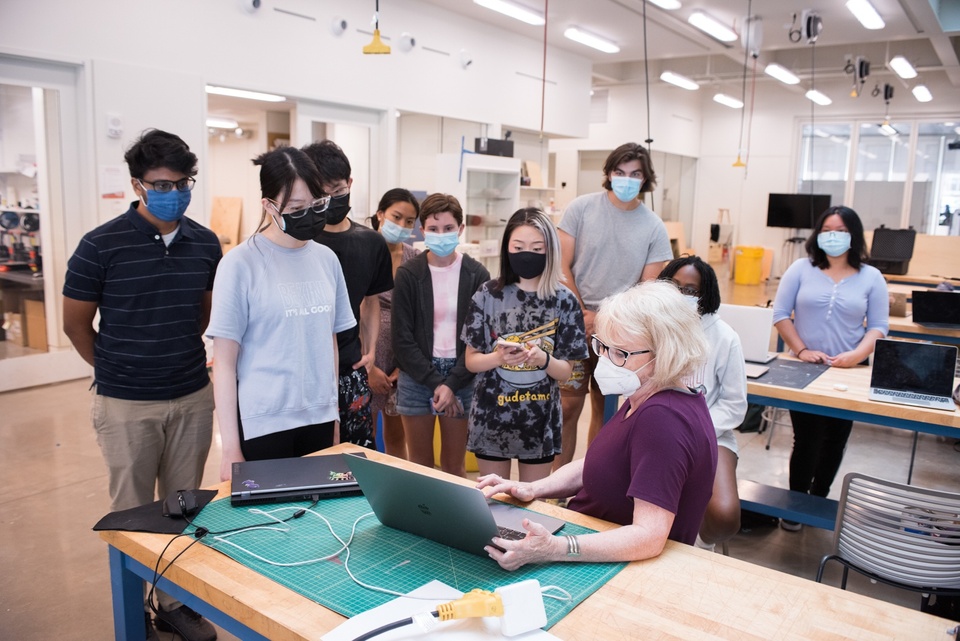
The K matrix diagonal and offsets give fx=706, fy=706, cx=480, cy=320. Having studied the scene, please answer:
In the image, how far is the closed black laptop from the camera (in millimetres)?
1796

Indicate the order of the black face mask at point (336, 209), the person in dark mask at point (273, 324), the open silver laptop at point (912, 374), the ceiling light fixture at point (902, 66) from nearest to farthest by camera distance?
the person in dark mask at point (273, 324), the black face mask at point (336, 209), the open silver laptop at point (912, 374), the ceiling light fixture at point (902, 66)

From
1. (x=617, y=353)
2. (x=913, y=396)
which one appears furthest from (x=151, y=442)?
(x=913, y=396)

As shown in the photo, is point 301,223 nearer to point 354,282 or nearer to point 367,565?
point 354,282

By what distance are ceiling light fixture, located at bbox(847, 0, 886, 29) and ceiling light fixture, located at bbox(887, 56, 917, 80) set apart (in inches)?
41.4

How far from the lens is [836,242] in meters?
3.44

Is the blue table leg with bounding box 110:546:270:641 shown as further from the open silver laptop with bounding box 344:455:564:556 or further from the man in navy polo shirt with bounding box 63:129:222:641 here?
the man in navy polo shirt with bounding box 63:129:222:641

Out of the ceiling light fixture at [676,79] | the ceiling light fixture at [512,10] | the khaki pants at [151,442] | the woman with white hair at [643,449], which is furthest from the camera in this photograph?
the ceiling light fixture at [676,79]

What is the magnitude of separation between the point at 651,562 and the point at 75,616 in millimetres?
2214

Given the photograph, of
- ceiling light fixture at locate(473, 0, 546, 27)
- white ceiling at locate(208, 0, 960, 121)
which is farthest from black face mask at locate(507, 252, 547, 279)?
ceiling light fixture at locate(473, 0, 546, 27)

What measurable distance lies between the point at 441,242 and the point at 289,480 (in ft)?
4.77

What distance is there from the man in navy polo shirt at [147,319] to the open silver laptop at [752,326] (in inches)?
96.1

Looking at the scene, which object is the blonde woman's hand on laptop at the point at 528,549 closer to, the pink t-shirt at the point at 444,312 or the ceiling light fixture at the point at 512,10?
the pink t-shirt at the point at 444,312

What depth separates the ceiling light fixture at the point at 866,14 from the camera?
7.31 meters

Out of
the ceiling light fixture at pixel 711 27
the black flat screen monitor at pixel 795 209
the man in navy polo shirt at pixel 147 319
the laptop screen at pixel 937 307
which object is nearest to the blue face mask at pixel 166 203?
the man in navy polo shirt at pixel 147 319
